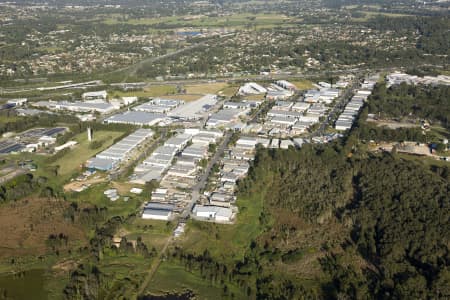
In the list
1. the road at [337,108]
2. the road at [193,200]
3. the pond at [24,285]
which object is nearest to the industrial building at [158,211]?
the road at [193,200]

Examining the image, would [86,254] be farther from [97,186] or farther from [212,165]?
[212,165]

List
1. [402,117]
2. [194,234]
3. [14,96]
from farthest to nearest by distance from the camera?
[14,96], [402,117], [194,234]

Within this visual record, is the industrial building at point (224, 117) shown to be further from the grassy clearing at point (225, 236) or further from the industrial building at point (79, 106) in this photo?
the grassy clearing at point (225, 236)

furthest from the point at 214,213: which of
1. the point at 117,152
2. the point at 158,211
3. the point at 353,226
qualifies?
the point at 117,152

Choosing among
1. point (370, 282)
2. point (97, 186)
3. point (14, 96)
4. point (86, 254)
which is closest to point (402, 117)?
point (370, 282)

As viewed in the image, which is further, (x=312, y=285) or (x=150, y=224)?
(x=150, y=224)
